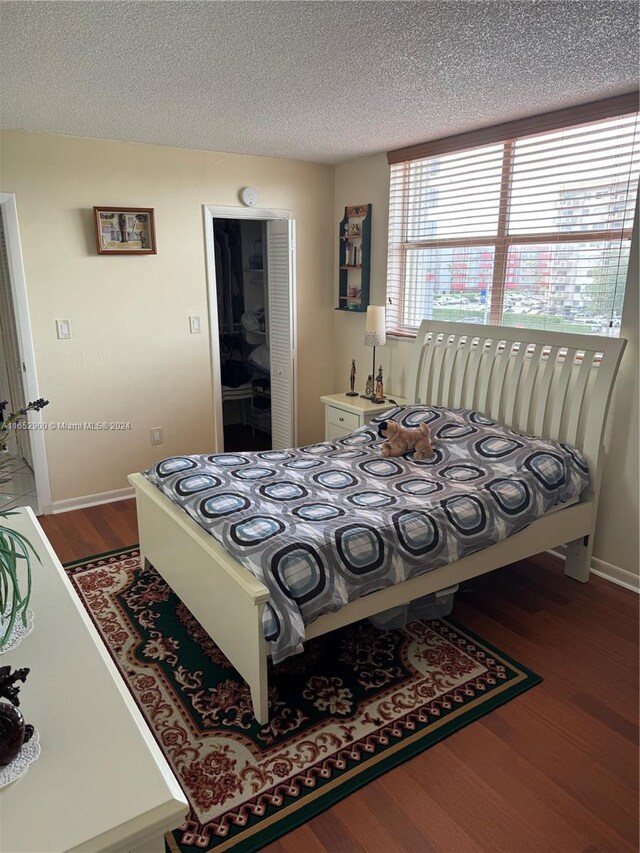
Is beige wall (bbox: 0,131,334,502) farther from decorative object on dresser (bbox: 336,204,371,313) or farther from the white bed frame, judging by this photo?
the white bed frame

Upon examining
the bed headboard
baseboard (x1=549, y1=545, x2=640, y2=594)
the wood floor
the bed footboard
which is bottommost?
the wood floor

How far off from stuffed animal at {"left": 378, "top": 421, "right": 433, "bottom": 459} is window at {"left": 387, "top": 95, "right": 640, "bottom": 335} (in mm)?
939

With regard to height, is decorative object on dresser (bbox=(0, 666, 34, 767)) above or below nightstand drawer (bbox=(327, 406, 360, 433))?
above

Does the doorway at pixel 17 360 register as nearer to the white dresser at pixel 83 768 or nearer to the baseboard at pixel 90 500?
the baseboard at pixel 90 500

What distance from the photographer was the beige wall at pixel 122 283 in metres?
3.79

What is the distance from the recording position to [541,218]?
337cm

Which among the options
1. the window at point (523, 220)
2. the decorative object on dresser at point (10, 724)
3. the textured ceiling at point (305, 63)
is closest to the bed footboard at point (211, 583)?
the decorative object on dresser at point (10, 724)

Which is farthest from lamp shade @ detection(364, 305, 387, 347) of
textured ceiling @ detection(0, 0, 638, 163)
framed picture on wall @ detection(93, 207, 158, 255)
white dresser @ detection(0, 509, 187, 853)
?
white dresser @ detection(0, 509, 187, 853)

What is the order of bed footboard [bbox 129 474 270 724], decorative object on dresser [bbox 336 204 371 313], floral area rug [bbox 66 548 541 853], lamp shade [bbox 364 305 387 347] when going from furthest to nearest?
decorative object on dresser [bbox 336 204 371 313]
lamp shade [bbox 364 305 387 347]
bed footboard [bbox 129 474 270 724]
floral area rug [bbox 66 548 541 853]

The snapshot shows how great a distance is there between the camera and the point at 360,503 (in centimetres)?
272

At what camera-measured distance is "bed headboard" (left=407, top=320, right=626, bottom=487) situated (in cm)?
307

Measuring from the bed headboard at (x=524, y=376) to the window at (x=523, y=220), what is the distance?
0.54 ft

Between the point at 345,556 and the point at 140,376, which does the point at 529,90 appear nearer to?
the point at 345,556

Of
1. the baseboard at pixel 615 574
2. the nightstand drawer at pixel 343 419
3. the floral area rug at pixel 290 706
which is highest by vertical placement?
the nightstand drawer at pixel 343 419
